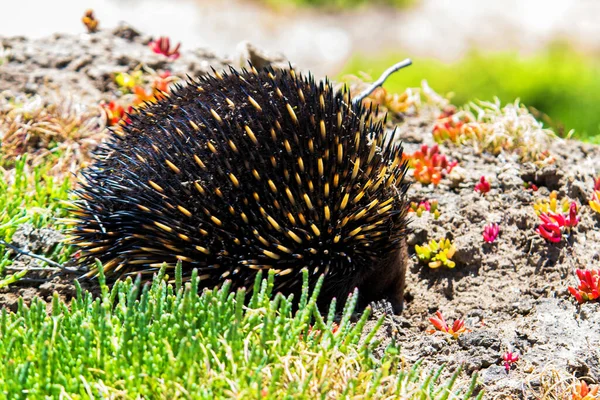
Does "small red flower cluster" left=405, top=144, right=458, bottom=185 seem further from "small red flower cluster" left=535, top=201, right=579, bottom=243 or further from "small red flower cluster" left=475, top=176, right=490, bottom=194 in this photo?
"small red flower cluster" left=535, top=201, right=579, bottom=243

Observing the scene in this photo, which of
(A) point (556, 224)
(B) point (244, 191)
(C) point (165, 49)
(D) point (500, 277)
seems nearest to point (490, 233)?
(D) point (500, 277)

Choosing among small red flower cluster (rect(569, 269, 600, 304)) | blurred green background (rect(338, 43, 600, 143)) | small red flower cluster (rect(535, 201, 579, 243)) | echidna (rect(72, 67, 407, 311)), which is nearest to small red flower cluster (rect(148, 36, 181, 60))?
blurred green background (rect(338, 43, 600, 143))

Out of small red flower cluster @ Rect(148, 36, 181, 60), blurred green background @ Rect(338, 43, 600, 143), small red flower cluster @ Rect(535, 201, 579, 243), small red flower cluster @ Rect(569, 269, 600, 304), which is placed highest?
blurred green background @ Rect(338, 43, 600, 143)

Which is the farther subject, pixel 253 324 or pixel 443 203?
pixel 443 203

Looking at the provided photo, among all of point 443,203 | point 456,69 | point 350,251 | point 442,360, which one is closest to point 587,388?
point 442,360

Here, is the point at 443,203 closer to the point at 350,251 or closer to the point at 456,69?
the point at 350,251
